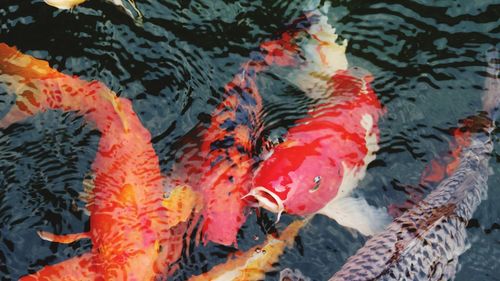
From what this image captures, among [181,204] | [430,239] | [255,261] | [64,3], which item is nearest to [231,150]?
[181,204]

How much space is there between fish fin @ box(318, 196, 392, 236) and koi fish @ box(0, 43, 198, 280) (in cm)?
93

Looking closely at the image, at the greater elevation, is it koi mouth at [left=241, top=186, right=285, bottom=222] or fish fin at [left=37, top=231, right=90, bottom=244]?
koi mouth at [left=241, top=186, right=285, bottom=222]

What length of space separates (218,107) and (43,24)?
1.51 m

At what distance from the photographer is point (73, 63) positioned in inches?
181

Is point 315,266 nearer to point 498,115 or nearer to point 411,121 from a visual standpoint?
point 411,121

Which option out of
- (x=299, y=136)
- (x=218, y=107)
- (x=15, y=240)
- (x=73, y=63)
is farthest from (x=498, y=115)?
(x=15, y=240)

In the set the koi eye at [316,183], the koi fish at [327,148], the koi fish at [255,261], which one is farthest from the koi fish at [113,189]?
the koi eye at [316,183]

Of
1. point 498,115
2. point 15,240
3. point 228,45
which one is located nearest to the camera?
point 15,240

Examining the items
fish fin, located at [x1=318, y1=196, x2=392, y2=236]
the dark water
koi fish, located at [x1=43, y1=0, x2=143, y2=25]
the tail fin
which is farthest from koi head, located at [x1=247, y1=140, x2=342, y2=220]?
koi fish, located at [x1=43, y1=0, x2=143, y2=25]

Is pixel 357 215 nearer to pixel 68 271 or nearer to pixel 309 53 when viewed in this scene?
pixel 309 53

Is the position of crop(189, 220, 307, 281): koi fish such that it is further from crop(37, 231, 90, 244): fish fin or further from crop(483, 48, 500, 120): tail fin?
crop(483, 48, 500, 120): tail fin

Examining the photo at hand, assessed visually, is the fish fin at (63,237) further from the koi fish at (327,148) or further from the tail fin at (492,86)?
the tail fin at (492,86)

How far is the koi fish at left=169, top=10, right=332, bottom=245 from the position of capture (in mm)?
4023

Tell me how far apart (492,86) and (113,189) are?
282 cm
